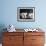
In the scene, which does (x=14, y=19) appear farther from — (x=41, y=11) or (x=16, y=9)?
(x=41, y=11)

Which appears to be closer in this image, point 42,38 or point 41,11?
point 42,38

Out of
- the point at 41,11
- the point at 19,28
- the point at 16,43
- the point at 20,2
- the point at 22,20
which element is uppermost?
the point at 20,2

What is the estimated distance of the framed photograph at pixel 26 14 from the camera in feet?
13.8

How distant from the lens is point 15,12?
4.23m

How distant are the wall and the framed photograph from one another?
0.32ft

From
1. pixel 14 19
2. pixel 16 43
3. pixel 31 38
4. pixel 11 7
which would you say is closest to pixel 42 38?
pixel 31 38

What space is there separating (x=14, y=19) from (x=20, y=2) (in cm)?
58

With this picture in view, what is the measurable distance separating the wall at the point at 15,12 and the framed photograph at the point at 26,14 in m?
0.10

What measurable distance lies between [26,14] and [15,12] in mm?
360

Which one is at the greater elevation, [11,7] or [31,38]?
[11,7]

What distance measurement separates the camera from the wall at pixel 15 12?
421cm

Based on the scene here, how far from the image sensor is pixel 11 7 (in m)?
4.23

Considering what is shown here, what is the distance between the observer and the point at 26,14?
13.9 feet

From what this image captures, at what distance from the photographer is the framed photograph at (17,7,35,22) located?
4.22 meters
